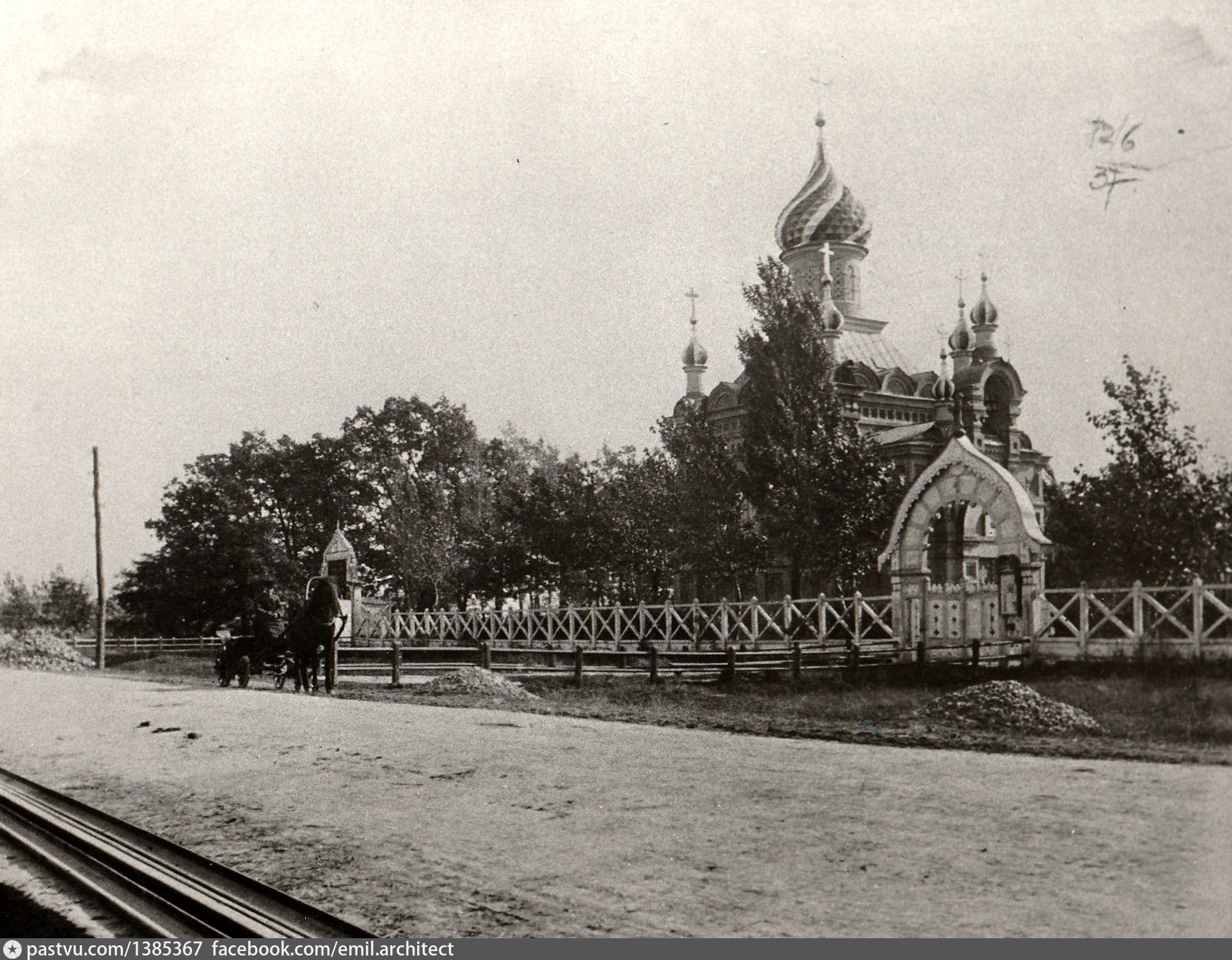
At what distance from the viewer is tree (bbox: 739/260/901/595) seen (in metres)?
11.2

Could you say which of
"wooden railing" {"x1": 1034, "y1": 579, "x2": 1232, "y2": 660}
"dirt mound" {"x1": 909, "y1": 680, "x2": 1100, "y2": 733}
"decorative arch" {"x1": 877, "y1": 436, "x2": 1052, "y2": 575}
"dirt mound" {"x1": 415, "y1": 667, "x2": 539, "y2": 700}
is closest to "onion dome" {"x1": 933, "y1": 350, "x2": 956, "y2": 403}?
"decorative arch" {"x1": 877, "y1": 436, "x2": 1052, "y2": 575}

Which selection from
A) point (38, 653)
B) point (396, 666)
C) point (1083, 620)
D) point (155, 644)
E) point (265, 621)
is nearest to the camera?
point (1083, 620)

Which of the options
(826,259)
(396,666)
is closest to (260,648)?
(396,666)

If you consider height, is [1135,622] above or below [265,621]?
above

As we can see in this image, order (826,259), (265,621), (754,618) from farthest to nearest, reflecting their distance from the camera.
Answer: (265,621) < (754,618) < (826,259)

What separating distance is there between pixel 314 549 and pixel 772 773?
13585 millimetres

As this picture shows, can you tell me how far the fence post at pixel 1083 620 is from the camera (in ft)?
23.2

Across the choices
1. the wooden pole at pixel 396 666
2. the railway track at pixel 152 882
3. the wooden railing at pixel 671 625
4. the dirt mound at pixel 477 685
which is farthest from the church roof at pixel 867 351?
the wooden pole at pixel 396 666

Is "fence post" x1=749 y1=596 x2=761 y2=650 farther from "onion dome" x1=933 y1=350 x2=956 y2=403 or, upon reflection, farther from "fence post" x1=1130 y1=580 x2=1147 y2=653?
"fence post" x1=1130 y1=580 x2=1147 y2=653

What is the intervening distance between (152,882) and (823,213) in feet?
24.3

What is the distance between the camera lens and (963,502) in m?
9.72

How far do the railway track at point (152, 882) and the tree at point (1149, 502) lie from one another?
4742mm

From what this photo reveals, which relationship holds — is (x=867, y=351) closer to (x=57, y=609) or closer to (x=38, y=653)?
(x=38, y=653)

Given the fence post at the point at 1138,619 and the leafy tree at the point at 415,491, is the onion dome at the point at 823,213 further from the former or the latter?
the leafy tree at the point at 415,491
